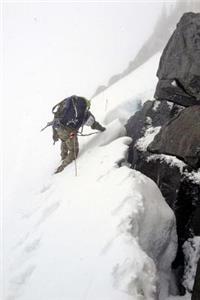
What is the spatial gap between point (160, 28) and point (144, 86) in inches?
759

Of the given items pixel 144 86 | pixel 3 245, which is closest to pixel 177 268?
pixel 3 245

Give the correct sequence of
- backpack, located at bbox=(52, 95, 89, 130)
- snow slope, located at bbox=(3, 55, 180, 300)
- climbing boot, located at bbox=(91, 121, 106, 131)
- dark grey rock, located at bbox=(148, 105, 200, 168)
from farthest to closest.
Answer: climbing boot, located at bbox=(91, 121, 106, 131) → backpack, located at bbox=(52, 95, 89, 130) → dark grey rock, located at bbox=(148, 105, 200, 168) → snow slope, located at bbox=(3, 55, 180, 300)

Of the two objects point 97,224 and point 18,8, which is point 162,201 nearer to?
point 97,224

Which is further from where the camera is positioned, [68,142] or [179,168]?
[68,142]

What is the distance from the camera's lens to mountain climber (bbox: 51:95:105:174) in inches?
415

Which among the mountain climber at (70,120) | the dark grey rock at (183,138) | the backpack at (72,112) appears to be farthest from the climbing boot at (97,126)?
the dark grey rock at (183,138)

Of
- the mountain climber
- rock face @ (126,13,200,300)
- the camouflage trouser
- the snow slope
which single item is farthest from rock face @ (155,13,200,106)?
the camouflage trouser

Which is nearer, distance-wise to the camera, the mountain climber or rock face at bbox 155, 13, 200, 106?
rock face at bbox 155, 13, 200, 106

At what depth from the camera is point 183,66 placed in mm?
9195

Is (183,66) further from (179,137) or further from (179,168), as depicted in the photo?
(179,168)

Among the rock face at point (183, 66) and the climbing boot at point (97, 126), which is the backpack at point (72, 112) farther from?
the rock face at point (183, 66)

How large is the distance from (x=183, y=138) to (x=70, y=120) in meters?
3.92

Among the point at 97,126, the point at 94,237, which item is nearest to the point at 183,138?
the point at 94,237

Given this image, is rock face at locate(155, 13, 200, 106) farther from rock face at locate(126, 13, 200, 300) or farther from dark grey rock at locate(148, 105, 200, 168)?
dark grey rock at locate(148, 105, 200, 168)
